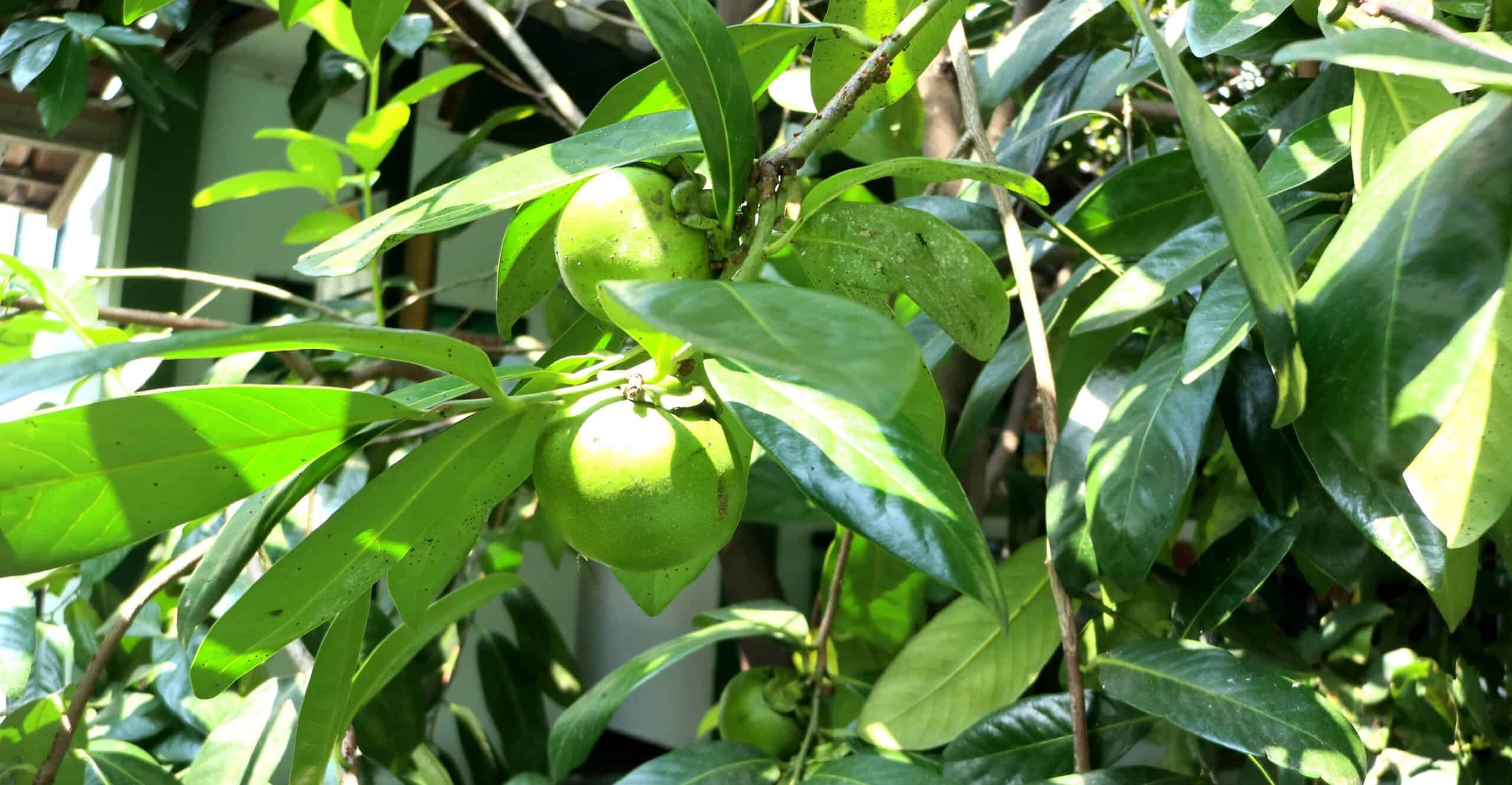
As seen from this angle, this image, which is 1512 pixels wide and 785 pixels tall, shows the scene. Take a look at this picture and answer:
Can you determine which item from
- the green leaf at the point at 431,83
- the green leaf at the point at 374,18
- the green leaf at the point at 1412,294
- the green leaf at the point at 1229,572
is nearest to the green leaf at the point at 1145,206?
the green leaf at the point at 1229,572

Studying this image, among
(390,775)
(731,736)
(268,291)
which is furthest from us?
(268,291)

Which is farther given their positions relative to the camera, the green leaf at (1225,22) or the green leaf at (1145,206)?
the green leaf at (1145,206)

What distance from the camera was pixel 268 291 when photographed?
3.12 feet

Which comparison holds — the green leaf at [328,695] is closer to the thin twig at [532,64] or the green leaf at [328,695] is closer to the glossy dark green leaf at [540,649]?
the thin twig at [532,64]

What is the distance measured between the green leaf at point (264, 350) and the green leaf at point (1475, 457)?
28 centimetres

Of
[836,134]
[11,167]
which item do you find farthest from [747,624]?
[11,167]

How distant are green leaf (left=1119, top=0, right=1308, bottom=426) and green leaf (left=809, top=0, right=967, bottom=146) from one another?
0.19 m

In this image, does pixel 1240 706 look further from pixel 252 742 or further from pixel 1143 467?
pixel 252 742

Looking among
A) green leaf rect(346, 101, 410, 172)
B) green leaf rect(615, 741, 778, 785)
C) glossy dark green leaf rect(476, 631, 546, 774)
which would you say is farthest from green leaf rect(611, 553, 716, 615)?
glossy dark green leaf rect(476, 631, 546, 774)

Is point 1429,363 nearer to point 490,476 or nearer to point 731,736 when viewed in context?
point 490,476

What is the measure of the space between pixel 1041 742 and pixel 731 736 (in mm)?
249

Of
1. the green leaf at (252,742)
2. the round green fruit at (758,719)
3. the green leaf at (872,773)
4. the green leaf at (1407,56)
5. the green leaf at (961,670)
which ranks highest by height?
the green leaf at (1407,56)

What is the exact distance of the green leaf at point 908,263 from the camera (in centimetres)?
41

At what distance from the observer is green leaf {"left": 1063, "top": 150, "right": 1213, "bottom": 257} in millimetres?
605
